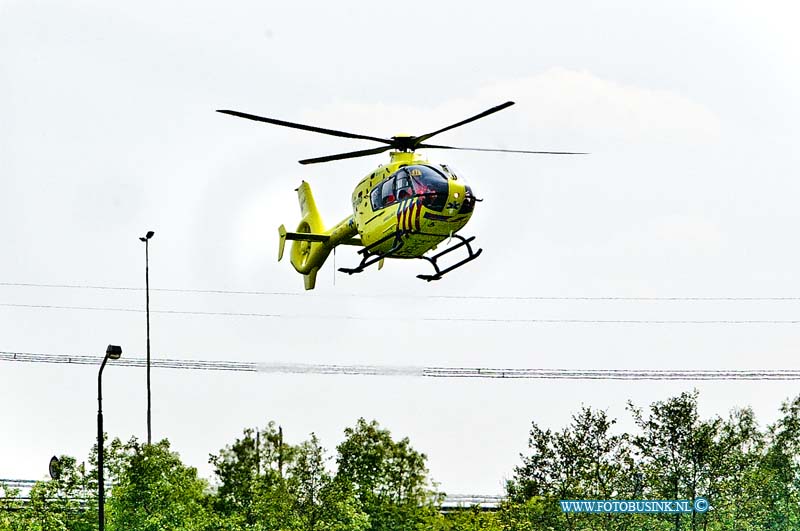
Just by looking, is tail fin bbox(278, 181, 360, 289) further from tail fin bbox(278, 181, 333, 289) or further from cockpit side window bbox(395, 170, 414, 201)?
cockpit side window bbox(395, 170, 414, 201)

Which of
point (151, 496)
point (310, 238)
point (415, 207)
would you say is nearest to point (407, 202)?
point (415, 207)

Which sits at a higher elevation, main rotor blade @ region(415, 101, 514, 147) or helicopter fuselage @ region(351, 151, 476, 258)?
main rotor blade @ region(415, 101, 514, 147)

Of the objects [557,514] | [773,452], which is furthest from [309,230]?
[773,452]

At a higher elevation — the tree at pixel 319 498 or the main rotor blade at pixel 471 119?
the main rotor blade at pixel 471 119

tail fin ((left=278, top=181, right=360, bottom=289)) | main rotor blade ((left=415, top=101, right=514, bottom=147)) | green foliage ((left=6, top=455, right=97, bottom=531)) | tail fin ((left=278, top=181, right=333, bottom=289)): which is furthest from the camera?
green foliage ((left=6, top=455, right=97, bottom=531))

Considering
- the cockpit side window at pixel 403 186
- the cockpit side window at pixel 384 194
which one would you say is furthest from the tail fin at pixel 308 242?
the cockpit side window at pixel 403 186

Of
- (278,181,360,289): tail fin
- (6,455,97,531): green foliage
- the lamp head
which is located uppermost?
(278,181,360,289): tail fin

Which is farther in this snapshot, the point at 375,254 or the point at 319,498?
the point at 319,498

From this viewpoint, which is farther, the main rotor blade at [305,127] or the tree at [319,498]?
the tree at [319,498]

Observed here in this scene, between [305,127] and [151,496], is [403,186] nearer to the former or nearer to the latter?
[305,127]

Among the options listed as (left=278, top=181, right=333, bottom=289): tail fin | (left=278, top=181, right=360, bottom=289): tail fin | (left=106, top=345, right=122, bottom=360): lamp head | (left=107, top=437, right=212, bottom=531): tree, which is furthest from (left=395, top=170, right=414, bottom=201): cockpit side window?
(left=107, top=437, right=212, bottom=531): tree

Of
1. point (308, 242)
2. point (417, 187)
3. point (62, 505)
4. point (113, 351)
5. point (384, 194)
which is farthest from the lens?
point (62, 505)

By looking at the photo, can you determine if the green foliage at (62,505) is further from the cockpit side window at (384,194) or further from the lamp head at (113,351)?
the cockpit side window at (384,194)

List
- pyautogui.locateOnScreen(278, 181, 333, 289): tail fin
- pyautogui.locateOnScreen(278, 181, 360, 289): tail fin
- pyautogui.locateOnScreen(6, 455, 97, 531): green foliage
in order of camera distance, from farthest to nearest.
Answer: pyautogui.locateOnScreen(6, 455, 97, 531): green foliage, pyautogui.locateOnScreen(278, 181, 333, 289): tail fin, pyautogui.locateOnScreen(278, 181, 360, 289): tail fin
